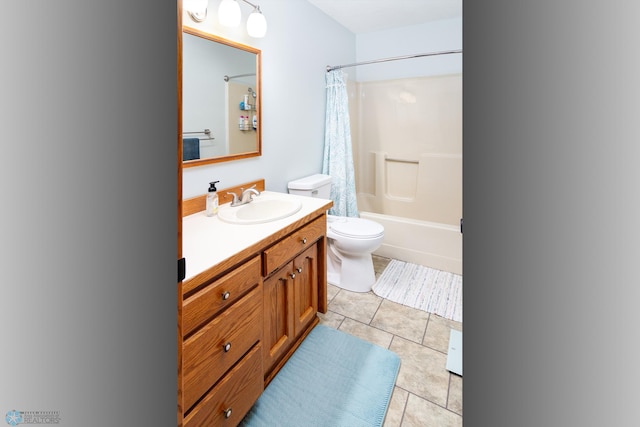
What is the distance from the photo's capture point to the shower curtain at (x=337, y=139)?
279 cm

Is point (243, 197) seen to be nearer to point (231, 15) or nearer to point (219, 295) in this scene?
point (219, 295)

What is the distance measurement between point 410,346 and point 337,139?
5.91ft

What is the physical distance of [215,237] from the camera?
1.31 meters

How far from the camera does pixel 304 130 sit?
2590 mm

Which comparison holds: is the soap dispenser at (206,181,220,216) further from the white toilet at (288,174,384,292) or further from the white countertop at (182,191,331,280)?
the white toilet at (288,174,384,292)
